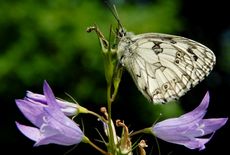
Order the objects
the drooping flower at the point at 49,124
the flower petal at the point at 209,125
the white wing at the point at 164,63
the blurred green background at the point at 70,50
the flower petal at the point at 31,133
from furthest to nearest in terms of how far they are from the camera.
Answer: the blurred green background at the point at 70,50, the white wing at the point at 164,63, the flower petal at the point at 209,125, the flower petal at the point at 31,133, the drooping flower at the point at 49,124

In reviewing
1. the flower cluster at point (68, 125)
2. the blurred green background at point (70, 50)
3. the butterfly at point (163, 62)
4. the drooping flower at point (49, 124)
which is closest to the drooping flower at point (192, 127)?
the flower cluster at point (68, 125)

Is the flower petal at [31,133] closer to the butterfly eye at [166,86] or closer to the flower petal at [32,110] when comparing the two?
the flower petal at [32,110]

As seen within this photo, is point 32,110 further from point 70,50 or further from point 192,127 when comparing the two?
point 70,50

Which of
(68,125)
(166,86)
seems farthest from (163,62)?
(68,125)

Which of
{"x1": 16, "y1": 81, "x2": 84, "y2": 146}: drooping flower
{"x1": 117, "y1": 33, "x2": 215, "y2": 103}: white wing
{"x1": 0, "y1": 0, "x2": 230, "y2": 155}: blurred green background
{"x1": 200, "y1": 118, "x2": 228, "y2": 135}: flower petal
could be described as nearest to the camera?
{"x1": 16, "y1": 81, "x2": 84, "y2": 146}: drooping flower

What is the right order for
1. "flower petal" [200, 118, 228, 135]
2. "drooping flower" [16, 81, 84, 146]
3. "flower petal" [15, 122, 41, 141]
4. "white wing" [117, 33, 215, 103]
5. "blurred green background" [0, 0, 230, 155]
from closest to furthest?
"drooping flower" [16, 81, 84, 146] → "flower petal" [15, 122, 41, 141] → "flower petal" [200, 118, 228, 135] → "white wing" [117, 33, 215, 103] → "blurred green background" [0, 0, 230, 155]

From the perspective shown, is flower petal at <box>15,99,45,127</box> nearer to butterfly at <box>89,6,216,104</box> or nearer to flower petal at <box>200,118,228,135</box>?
butterfly at <box>89,6,216,104</box>

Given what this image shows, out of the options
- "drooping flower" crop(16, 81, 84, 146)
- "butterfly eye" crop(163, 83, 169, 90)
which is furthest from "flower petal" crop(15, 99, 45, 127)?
"butterfly eye" crop(163, 83, 169, 90)
